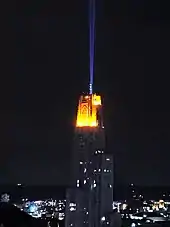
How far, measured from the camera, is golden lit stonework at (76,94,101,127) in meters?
30.2

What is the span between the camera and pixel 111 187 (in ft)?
93.2

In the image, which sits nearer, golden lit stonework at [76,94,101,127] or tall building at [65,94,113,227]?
tall building at [65,94,113,227]

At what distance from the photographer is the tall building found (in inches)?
1067

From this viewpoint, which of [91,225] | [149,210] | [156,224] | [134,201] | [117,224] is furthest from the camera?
[134,201]

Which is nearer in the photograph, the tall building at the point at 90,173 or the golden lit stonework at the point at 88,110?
the tall building at the point at 90,173

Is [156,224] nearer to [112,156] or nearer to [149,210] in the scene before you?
[112,156]

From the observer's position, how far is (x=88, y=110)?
31156 mm

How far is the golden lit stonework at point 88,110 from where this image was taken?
99.2ft

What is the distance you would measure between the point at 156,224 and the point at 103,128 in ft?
30.3

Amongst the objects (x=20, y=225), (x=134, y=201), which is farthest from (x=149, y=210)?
(x=20, y=225)

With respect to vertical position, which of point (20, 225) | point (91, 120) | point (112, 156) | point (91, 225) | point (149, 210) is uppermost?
point (149, 210)

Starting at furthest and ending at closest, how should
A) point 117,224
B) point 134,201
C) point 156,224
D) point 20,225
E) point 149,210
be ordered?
point 134,201
point 149,210
point 156,224
point 117,224
point 20,225

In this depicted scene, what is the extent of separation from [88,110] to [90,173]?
4136mm

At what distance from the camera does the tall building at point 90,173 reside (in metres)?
27.1
